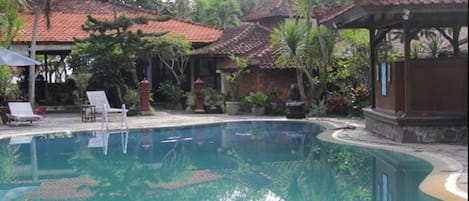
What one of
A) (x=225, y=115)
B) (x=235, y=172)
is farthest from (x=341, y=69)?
(x=235, y=172)

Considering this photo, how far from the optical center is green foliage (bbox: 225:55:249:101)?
23.1 meters

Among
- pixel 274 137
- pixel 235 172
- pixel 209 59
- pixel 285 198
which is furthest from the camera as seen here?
pixel 209 59

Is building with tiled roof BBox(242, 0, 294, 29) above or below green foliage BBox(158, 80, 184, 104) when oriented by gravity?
above

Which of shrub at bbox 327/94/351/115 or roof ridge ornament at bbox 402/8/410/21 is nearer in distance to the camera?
roof ridge ornament at bbox 402/8/410/21

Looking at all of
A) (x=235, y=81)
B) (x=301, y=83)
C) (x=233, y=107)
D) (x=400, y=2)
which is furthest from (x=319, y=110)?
(x=400, y=2)

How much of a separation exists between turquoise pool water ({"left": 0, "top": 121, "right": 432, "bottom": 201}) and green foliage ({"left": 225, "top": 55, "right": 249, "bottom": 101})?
23.0 ft

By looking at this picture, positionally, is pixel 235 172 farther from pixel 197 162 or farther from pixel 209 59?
pixel 209 59

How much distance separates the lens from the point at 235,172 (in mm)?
10531

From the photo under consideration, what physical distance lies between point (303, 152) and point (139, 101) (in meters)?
11.4

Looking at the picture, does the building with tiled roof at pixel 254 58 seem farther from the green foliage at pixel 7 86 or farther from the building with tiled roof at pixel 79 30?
the green foliage at pixel 7 86

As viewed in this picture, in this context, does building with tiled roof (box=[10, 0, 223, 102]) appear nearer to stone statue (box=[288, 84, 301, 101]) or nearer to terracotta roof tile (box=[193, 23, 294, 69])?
terracotta roof tile (box=[193, 23, 294, 69])

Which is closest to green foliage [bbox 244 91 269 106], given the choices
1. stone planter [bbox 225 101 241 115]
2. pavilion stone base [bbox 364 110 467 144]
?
stone planter [bbox 225 101 241 115]

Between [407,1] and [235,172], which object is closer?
[235,172]

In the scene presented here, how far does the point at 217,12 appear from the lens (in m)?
43.4
